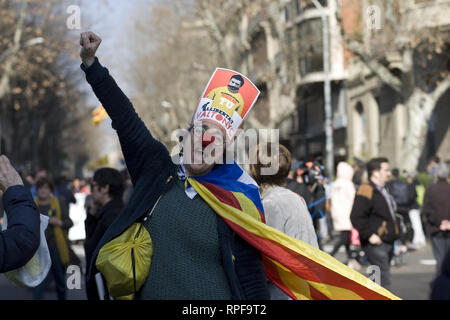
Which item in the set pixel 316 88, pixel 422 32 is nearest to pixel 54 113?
pixel 316 88

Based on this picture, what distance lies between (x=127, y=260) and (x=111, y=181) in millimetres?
3811

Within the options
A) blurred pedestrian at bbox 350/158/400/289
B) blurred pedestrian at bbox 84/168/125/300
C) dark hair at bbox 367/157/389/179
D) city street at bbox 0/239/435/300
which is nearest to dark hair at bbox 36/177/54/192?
city street at bbox 0/239/435/300

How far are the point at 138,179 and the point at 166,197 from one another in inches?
5.8

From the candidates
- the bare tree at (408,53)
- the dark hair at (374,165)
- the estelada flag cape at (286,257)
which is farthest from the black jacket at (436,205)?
the bare tree at (408,53)

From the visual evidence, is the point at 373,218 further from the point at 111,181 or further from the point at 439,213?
the point at 111,181

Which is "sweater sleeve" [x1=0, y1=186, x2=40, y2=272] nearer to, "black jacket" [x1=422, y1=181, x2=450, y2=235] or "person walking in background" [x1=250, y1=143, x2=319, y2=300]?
"person walking in background" [x1=250, y1=143, x2=319, y2=300]

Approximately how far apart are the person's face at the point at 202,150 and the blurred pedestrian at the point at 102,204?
3142mm

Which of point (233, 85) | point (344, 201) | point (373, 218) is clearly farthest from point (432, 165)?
point (233, 85)

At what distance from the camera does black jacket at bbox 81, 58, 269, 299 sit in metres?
3.11

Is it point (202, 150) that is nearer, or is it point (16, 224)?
point (16, 224)

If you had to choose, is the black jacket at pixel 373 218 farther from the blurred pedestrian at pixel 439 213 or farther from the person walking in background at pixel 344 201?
the person walking in background at pixel 344 201

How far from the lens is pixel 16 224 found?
2791 mm

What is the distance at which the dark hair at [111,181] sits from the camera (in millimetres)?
6777
